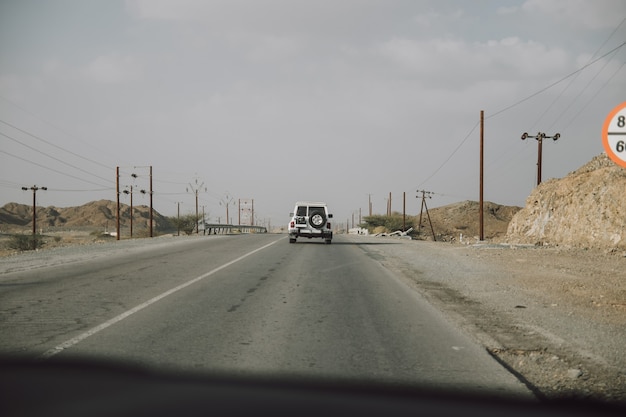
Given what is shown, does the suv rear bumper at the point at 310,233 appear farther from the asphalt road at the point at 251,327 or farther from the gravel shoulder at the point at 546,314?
the asphalt road at the point at 251,327

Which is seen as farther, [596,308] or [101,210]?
[101,210]

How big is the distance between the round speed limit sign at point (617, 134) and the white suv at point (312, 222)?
73.2 feet

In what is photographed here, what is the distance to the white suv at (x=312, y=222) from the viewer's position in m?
29.9

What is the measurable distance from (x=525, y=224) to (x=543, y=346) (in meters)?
32.5

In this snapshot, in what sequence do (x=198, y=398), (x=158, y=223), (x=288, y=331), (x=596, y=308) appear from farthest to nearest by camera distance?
(x=158, y=223)
(x=596, y=308)
(x=288, y=331)
(x=198, y=398)

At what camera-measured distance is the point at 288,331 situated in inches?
272

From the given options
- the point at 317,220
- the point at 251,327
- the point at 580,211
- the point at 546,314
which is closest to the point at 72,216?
the point at 317,220

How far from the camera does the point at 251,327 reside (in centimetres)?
711

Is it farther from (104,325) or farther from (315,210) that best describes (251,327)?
(315,210)

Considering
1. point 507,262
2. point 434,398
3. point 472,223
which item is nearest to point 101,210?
point 472,223

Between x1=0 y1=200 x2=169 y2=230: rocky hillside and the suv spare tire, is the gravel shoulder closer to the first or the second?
the suv spare tire

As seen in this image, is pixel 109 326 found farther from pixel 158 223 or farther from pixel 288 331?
pixel 158 223

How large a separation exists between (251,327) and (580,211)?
85.6 feet

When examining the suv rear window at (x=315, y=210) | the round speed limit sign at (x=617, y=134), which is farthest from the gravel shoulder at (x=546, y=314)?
the suv rear window at (x=315, y=210)
